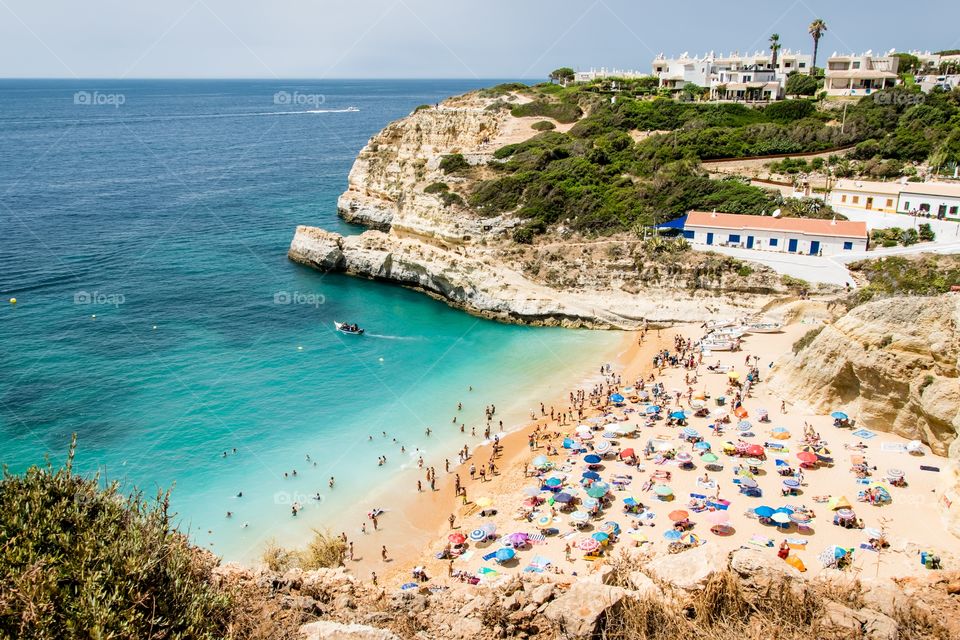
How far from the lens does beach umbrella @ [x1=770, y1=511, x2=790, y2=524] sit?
777 inches

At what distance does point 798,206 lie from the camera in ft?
147

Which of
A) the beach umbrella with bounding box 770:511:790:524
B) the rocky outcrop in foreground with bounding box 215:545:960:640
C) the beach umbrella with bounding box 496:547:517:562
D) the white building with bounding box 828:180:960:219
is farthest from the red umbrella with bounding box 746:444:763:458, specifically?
the white building with bounding box 828:180:960:219

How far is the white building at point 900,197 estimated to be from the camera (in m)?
40.8

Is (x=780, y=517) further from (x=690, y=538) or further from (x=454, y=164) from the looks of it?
(x=454, y=164)

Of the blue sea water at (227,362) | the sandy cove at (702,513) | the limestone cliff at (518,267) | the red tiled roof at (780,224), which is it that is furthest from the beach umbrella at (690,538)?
the red tiled roof at (780,224)

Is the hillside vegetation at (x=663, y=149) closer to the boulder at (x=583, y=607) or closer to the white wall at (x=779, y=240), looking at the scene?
the white wall at (x=779, y=240)

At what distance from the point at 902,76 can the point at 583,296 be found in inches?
2102

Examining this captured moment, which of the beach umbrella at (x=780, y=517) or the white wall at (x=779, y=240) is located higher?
the white wall at (x=779, y=240)

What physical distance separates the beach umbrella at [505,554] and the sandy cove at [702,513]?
9.5 inches

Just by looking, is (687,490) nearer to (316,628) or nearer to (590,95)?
(316,628)

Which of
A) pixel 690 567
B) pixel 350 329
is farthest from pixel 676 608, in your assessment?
pixel 350 329

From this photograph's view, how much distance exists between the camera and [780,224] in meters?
41.8

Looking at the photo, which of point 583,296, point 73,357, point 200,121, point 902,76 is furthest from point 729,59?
point 200,121

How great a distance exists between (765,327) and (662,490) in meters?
17.6
